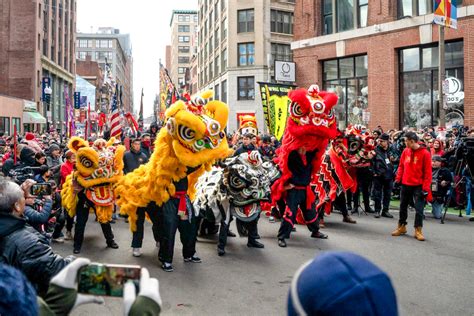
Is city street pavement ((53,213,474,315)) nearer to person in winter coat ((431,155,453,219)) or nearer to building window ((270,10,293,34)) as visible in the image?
person in winter coat ((431,155,453,219))

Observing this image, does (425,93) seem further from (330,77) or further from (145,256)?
(145,256)

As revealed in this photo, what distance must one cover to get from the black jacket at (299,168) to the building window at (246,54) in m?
30.9

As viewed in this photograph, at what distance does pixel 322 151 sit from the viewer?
7801mm

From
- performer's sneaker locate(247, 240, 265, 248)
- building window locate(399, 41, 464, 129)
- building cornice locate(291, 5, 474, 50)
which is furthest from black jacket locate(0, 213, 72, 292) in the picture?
building cornice locate(291, 5, 474, 50)

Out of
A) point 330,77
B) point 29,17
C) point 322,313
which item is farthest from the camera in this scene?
point 29,17

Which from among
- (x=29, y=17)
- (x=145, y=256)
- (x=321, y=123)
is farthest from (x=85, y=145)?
(x=29, y=17)

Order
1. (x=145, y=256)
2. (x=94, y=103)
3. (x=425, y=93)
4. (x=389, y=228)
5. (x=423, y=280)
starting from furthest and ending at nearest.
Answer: (x=94, y=103)
(x=425, y=93)
(x=389, y=228)
(x=145, y=256)
(x=423, y=280)

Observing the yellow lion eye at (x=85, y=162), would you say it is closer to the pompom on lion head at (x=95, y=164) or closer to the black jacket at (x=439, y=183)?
the pompom on lion head at (x=95, y=164)

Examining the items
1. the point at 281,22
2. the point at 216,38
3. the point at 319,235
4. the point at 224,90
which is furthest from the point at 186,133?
the point at 216,38

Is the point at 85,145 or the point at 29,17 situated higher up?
the point at 29,17

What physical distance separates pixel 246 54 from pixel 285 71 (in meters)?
14.6

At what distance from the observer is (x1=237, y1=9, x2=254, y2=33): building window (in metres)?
37.8

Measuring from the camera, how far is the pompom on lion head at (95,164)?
740 centimetres

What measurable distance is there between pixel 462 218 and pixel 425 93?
10.8 meters
